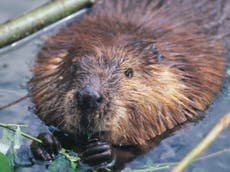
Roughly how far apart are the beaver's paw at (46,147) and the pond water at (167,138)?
8.8 inches

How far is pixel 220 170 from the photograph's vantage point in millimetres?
3219

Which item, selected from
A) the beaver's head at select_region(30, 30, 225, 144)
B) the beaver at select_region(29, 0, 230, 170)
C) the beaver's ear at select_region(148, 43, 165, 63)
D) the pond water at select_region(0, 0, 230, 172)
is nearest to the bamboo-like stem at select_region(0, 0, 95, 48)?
the pond water at select_region(0, 0, 230, 172)

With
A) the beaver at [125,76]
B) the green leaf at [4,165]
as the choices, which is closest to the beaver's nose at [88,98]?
the beaver at [125,76]

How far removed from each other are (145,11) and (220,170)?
37.3 inches

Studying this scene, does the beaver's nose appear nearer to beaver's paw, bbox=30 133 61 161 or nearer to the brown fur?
the brown fur

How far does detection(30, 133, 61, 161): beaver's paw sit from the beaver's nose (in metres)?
0.24

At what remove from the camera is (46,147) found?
3.10 meters

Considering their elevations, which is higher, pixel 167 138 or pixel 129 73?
pixel 129 73

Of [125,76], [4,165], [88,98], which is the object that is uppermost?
[125,76]

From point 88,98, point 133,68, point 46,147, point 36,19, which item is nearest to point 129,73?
point 133,68

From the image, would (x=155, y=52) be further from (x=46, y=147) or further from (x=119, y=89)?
(x=46, y=147)

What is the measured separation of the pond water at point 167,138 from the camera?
3.25 m

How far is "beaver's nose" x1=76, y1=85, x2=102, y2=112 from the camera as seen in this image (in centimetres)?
287

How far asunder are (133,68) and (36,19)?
1072 mm
